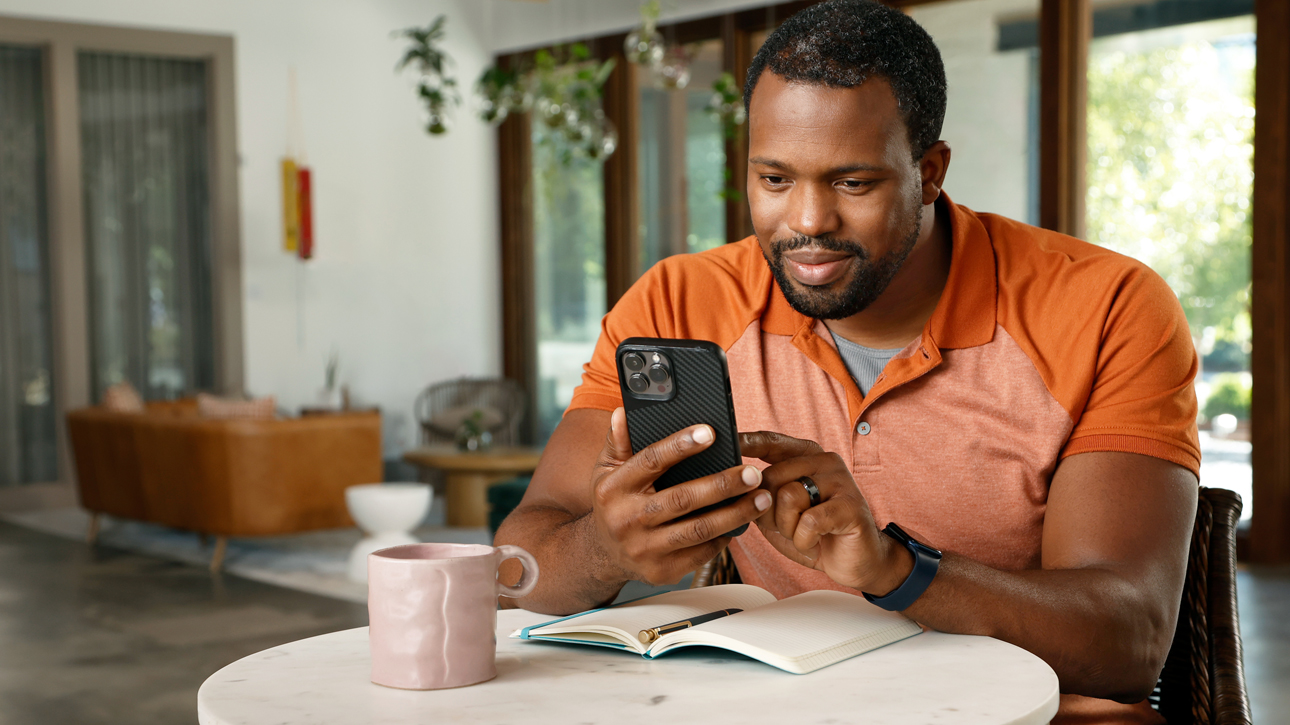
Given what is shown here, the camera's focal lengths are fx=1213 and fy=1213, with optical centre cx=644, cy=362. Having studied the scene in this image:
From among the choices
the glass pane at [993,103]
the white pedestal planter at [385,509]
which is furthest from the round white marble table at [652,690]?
the glass pane at [993,103]

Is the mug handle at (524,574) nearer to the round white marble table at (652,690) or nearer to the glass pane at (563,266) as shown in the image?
the round white marble table at (652,690)

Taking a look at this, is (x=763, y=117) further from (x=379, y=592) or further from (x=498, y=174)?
(x=498, y=174)

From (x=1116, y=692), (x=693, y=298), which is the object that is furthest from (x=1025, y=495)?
(x=693, y=298)

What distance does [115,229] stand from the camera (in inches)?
287

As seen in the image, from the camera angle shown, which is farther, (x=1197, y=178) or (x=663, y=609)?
(x=1197, y=178)

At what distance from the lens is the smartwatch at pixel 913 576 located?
Answer: 41.6 inches

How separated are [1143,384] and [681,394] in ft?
1.86

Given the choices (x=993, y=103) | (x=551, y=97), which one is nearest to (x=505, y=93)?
(x=551, y=97)

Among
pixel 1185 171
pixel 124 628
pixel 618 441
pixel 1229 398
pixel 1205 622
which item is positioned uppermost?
pixel 1185 171

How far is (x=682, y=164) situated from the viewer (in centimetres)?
751

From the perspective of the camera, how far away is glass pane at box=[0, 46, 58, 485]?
6953mm

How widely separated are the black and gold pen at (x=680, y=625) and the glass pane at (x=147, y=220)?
699 cm

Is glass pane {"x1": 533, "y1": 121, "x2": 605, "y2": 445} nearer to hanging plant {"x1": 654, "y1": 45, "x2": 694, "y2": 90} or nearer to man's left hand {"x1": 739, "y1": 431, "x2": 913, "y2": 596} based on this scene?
hanging plant {"x1": 654, "y1": 45, "x2": 694, "y2": 90}

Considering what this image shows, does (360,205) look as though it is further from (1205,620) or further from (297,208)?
(1205,620)
